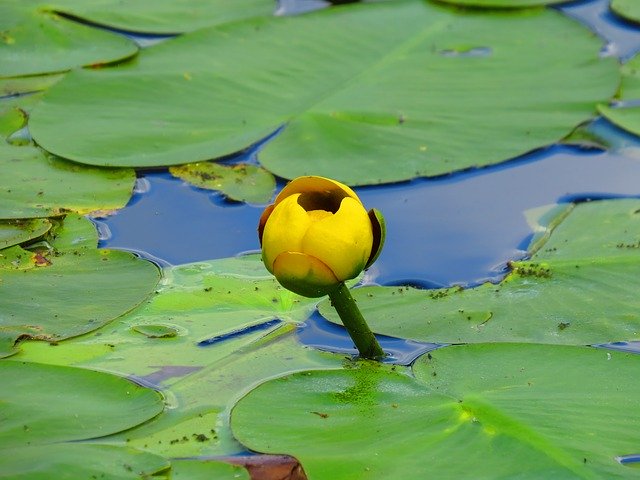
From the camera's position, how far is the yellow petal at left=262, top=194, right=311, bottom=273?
1614mm

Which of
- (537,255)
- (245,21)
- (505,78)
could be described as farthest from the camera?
(245,21)

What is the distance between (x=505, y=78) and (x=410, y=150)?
1.86 feet

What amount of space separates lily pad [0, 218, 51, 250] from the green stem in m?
0.87

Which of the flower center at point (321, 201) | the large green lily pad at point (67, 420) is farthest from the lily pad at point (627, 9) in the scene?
the large green lily pad at point (67, 420)

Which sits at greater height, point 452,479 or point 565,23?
point 565,23

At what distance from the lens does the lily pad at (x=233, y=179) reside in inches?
105

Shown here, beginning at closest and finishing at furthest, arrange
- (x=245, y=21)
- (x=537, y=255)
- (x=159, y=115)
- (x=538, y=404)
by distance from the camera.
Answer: (x=538, y=404) → (x=537, y=255) → (x=159, y=115) → (x=245, y=21)

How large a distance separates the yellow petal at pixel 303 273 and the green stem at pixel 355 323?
2.2 inches

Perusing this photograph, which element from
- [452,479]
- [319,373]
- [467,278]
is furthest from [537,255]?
[452,479]

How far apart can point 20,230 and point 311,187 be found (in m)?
0.97

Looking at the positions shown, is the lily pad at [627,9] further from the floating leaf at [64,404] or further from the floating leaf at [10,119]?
the floating leaf at [64,404]

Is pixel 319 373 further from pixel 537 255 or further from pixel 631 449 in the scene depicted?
pixel 537 255

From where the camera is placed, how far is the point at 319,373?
1845 mm

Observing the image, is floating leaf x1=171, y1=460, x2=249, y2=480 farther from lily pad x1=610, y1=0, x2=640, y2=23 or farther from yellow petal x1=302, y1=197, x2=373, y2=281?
lily pad x1=610, y1=0, x2=640, y2=23
